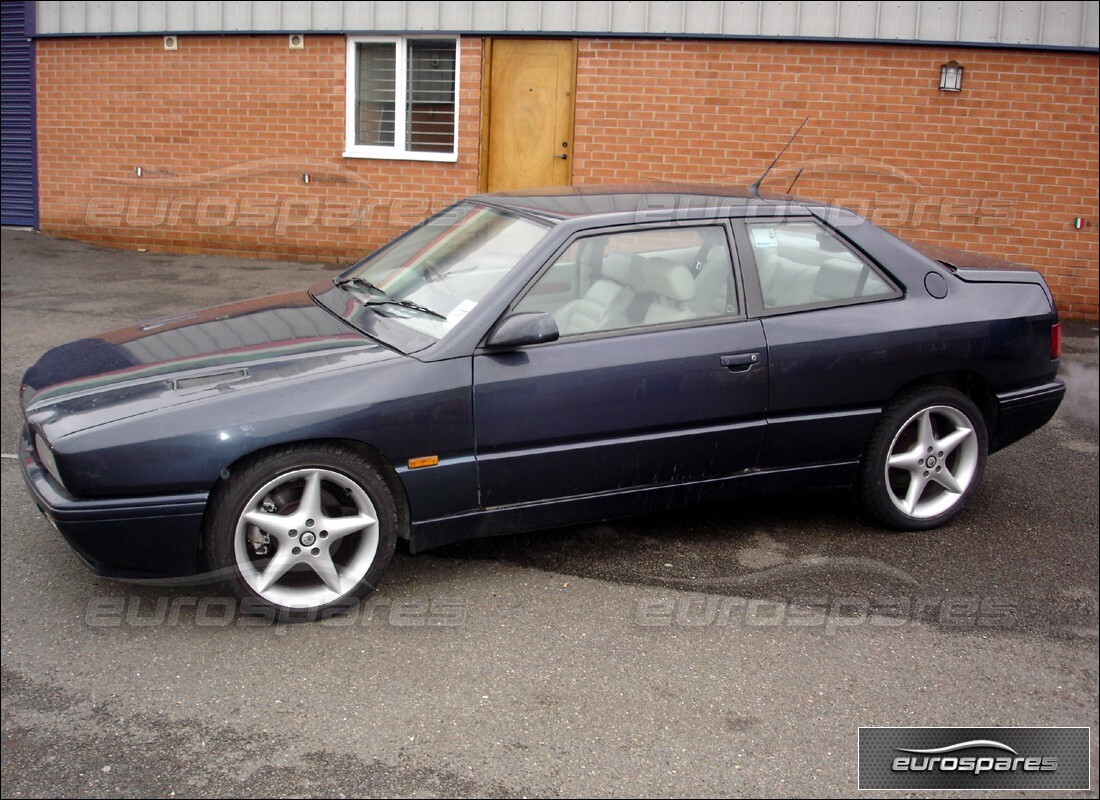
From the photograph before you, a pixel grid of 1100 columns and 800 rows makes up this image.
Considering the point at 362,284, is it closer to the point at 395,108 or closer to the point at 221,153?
the point at 395,108

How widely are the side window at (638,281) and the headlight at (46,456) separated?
1.73 metres

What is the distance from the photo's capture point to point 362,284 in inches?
193

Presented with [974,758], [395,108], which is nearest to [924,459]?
[974,758]

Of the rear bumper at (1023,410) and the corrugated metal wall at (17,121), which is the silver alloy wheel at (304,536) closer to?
the rear bumper at (1023,410)

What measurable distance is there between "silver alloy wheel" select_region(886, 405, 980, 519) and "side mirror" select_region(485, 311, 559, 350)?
1.69 metres

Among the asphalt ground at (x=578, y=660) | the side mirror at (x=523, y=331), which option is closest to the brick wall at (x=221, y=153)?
the asphalt ground at (x=578, y=660)

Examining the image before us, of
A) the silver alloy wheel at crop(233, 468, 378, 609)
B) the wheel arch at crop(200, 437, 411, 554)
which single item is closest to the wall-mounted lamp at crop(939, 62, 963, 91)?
the wheel arch at crop(200, 437, 411, 554)

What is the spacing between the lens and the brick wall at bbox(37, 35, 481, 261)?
1248 centimetres

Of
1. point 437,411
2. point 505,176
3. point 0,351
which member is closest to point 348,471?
point 437,411

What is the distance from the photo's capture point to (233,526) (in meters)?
3.79

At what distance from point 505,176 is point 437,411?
8.53 m

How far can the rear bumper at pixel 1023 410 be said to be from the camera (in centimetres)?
501

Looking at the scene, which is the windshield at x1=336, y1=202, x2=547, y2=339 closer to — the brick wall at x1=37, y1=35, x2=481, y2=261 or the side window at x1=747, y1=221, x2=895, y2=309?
the side window at x1=747, y1=221, x2=895, y2=309

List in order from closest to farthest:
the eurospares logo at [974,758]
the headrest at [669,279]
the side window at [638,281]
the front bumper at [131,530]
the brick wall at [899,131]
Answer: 1. the eurospares logo at [974,758]
2. the front bumper at [131,530]
3. the side window at [638,281]
4. the headrest at [669,279]
5. the brick wall at [899,131]
